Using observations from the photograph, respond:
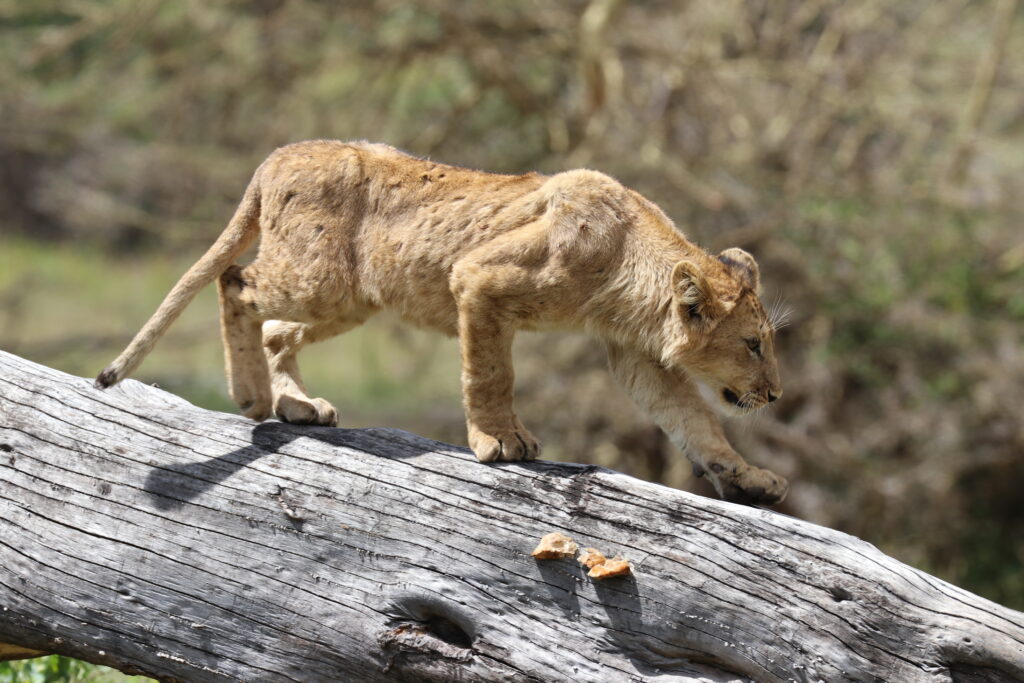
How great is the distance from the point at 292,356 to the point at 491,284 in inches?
56.7

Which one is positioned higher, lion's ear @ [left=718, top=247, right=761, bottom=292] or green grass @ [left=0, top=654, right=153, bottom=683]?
lion's ear @ [left=718, top=247, right=761, bottom=292]

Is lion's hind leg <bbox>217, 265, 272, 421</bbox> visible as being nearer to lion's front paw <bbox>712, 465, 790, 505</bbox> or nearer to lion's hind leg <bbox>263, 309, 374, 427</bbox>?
lion's hind leg <bbox>263, 309, 374, 427</bbox>

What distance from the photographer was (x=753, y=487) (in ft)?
14.8

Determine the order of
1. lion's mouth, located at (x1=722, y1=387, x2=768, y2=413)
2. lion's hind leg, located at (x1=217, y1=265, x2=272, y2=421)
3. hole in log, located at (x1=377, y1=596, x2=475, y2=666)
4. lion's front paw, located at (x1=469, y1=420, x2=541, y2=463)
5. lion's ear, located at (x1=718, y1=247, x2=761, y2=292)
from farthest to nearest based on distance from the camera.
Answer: lion's hind leg, located at (x1=217, y1=265, x2=272, y2=421) < lion's ear, located at (x1=718, y1=247, x2=761, y2=292) < lion's mouth, located at (x1=722, y1=387, x2=768, y2=413) < lion's front paw, located at (x1=469, y1=420, x2=541, y2=463) < hole in log, located at (x1=377, y1=596, x2=475, y2=666)

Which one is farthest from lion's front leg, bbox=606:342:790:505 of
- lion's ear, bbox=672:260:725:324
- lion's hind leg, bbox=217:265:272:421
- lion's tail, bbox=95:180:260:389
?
lion's tail, bbox=95:180:260:389

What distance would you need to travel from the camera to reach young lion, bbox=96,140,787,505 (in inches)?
184

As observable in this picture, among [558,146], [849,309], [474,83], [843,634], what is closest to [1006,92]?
[849,309]

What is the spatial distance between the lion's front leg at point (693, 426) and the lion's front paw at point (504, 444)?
0.64 metres

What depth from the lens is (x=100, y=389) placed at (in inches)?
191

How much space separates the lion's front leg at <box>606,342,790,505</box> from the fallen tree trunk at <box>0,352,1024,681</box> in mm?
561

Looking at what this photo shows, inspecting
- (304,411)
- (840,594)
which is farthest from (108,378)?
(840,594)

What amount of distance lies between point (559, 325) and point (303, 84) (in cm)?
808

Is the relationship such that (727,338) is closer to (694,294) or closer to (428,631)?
(694,294)

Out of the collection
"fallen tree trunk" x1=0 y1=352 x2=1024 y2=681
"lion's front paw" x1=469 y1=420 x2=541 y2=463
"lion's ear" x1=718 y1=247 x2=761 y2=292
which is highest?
"lion's ear" x1=718 y1=247 x2=761 y2=292
